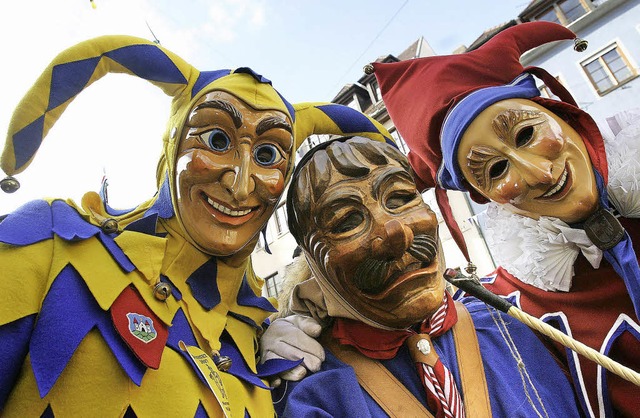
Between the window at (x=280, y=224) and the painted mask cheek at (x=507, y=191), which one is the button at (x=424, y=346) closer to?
the painted mask cheek at (x=507, y=191)

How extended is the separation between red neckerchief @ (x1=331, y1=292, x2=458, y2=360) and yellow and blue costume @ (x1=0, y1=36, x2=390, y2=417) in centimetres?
30

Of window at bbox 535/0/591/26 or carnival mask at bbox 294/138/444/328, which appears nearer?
carnival mask at bbox 294/138/444/328

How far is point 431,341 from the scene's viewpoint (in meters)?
1.70

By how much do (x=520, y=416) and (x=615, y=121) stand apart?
147 cm

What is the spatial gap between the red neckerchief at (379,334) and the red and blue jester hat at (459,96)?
63cm

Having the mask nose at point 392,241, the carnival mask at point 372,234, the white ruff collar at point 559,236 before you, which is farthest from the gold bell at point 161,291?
the white ruff collar at point 559,236

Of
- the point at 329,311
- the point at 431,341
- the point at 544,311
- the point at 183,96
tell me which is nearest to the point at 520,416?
the point at 431,341

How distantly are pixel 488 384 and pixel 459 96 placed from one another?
4.29 ft

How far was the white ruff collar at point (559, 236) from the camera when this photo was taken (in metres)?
1.75

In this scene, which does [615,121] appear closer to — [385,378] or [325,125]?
[325,125]

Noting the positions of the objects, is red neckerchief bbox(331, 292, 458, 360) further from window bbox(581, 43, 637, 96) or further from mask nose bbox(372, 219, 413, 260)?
window bbox(581, 43, 637, 96)

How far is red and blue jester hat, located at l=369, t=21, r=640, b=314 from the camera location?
1.88m

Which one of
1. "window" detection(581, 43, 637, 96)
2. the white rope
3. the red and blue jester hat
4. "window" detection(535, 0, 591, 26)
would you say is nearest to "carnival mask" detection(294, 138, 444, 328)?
the white rope

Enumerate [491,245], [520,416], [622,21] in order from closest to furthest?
[520,416] → [491,245] → [622,21]
